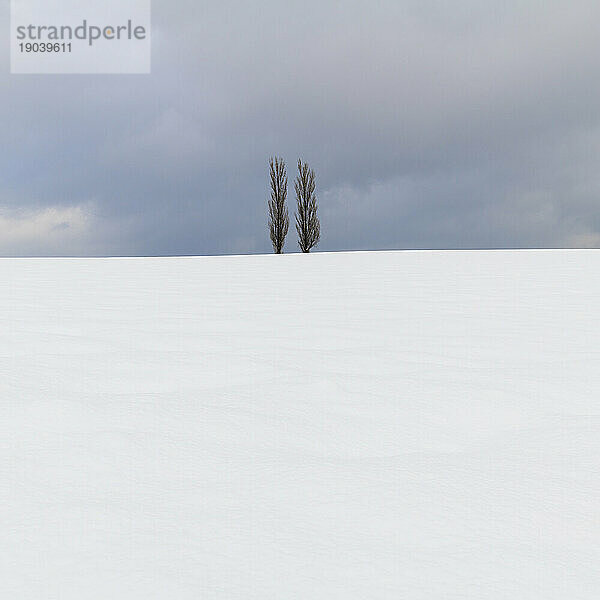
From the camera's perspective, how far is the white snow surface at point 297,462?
83 centimetres

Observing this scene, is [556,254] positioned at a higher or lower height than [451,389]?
higher

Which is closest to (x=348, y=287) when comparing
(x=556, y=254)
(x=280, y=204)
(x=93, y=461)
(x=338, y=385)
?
(x=338, y=385)

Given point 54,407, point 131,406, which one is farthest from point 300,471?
point 54,407

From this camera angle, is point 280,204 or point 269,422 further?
point 280,204

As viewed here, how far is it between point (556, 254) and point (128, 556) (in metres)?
8.66

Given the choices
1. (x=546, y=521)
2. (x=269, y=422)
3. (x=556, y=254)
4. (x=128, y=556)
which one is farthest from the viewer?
(x=556, y=254)

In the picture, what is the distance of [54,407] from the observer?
Answer: 58.6 inches

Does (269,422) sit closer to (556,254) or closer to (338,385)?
(338,385)

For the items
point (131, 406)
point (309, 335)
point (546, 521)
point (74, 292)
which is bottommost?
point (546, 521)

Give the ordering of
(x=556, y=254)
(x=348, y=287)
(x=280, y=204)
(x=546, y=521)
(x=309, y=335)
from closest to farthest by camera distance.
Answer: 1. (x=546, y=521)
2. (x=309, y=335)
3. (x=348, y=287)
4. (x=556, y=254)
5. (x=280, y=204)

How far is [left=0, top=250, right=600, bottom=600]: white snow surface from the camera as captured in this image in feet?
2.71

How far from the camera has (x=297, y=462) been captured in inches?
47.4

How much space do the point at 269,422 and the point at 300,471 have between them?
284 millimetres

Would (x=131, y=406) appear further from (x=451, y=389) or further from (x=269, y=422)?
(x=451, y=389)
